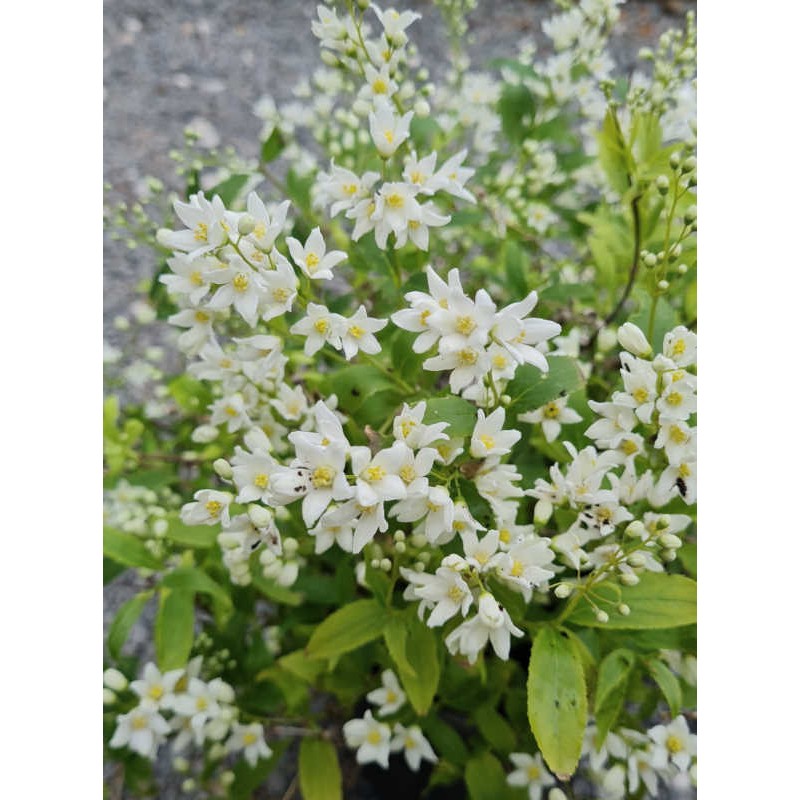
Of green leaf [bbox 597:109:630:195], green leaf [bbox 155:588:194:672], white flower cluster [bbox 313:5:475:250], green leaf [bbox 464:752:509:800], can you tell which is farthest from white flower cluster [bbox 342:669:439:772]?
green leaf [bbox 597:109:630:195]

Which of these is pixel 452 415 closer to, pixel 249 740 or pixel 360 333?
pixel 360 333

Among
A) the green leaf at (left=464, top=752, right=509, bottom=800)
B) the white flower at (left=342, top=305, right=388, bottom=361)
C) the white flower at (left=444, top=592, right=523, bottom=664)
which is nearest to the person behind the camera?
the white flower at (left=444, top=592, right=523, bottom=664)

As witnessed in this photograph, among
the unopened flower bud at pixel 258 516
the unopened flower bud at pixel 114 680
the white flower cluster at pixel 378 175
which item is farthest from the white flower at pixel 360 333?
the unopened flower bud at pixel 114 680

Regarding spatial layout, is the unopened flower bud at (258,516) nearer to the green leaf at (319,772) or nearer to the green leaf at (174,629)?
the green leaf at (174,629)

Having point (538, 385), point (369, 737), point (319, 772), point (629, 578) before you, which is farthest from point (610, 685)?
point (319, 772)

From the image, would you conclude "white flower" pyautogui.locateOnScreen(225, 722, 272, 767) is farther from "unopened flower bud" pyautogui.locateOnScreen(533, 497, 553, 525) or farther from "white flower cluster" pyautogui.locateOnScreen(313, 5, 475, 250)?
"white flower cluster" pyautogui.locateOnScreen(313, 5, 475, 250)
